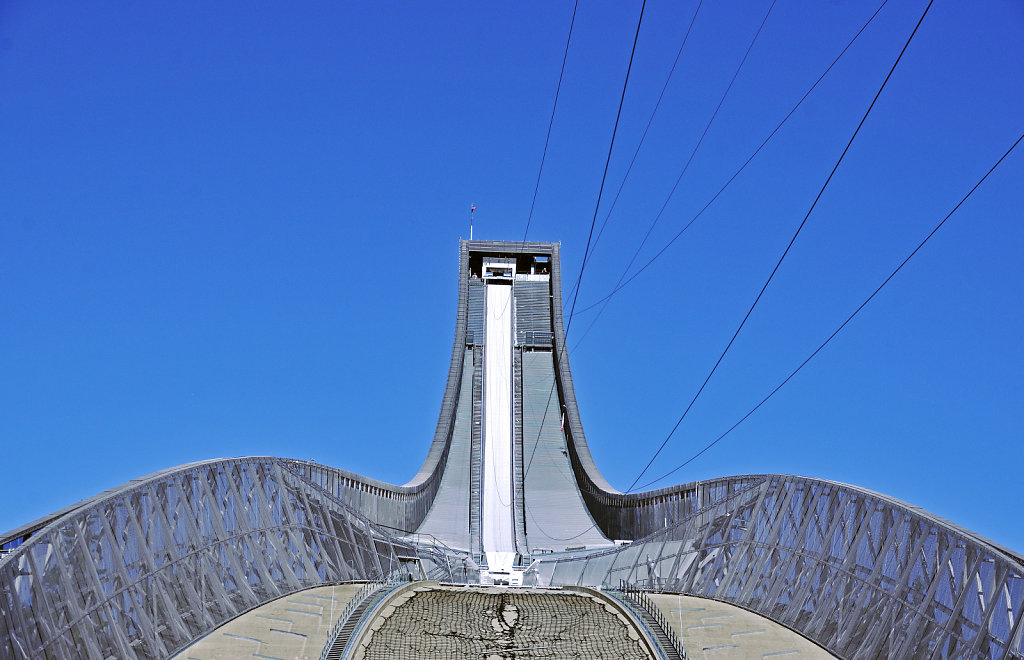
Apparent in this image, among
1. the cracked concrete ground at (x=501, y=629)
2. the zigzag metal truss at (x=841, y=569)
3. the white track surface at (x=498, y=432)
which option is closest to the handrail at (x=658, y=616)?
the cracked concrete ground at (x=501, y=629)

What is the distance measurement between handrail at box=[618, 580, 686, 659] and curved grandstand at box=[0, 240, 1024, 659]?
242 mm

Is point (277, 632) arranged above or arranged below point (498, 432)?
below

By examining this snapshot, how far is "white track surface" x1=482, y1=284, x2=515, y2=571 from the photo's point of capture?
39156 millimetres

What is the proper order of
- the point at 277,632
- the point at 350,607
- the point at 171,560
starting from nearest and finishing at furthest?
1. the point at 171,560
2. the point at 277,632
3. the point at 350,607

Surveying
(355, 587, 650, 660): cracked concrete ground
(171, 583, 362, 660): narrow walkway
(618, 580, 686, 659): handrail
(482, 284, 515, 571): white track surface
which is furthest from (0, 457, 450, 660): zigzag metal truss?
(482, 284, 515, 571): white track surface

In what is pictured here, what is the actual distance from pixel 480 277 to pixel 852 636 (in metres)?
40.7

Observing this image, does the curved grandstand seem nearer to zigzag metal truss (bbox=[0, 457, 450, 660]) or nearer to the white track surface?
zigzag metal truss (bbox=[0, 457, 450, 660])

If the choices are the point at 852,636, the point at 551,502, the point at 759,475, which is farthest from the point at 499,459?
the point at 852,636

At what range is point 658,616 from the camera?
73.6ft

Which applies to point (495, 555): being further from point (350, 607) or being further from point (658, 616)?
point (658, 616)

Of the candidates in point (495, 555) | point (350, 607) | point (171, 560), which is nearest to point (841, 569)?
point (350, 607)

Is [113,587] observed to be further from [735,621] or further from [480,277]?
[480,277]

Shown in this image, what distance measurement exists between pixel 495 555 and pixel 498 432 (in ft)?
37.4

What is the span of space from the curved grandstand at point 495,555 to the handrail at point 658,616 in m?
0.24
